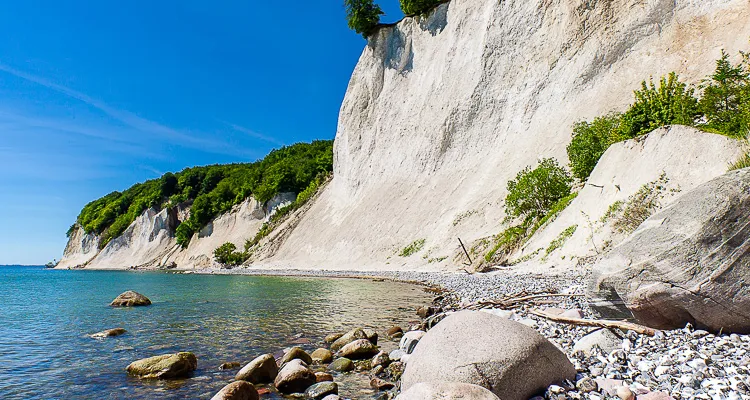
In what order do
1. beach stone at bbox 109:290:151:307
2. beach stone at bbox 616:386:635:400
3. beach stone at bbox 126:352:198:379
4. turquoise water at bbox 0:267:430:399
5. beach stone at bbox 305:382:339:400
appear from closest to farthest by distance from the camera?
beach stone at bbox 616:386:635:400
beach stone at bbox 305:382:339:400
turquoise water at bbox 0:267:430:399
beach stone at bbox 126:352:198:379
beach stone at bbox 109:290:151:307

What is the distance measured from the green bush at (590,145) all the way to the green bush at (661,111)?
2.65 meters

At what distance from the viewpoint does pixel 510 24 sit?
1446 inches

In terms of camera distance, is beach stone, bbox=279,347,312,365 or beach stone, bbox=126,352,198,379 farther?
beach stone, bbox=279,347,312,365

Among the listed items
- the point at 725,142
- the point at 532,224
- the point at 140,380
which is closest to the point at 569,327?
the point at 140,380

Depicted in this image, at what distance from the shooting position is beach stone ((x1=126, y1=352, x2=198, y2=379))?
7.87 m

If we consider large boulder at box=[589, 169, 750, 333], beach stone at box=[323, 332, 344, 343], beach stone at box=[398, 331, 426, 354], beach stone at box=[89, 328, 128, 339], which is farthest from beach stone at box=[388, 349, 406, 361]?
beach stone at box=[89, 328, 128, 339]

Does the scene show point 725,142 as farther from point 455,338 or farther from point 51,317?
point 51,317

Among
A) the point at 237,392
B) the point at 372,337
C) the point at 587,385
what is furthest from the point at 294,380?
the point at 587,385

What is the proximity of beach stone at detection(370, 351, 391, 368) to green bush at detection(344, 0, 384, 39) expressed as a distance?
1836 inches

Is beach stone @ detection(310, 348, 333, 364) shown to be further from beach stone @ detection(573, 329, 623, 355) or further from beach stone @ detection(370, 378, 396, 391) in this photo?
beach stone @ detection(573, 329, 623, 355)

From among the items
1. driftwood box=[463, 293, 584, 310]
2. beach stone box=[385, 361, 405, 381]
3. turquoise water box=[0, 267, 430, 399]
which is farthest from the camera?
driftwood box=[463, 293, 584, 310]

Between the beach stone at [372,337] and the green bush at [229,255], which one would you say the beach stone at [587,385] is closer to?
the beach stone at [372,337]

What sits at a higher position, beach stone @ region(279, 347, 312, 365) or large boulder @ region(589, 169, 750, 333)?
large boulder @ region(589, 169, 750, 333)

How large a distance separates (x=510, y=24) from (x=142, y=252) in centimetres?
6981
